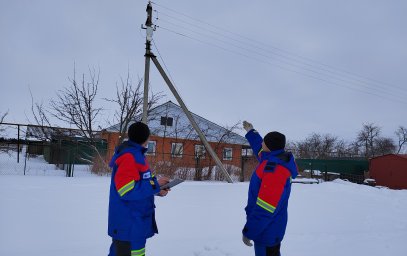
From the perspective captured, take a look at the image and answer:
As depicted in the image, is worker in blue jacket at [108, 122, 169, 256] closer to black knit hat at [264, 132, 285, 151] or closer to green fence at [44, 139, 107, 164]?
black knit hat at [264, 132, 285, 151]

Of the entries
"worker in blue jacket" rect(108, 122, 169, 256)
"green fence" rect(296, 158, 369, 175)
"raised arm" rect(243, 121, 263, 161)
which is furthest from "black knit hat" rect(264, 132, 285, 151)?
"green fence" rect(296, 158, 369, 175)

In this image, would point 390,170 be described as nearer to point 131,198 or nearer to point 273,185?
point 273,185

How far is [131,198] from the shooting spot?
2.42 meters

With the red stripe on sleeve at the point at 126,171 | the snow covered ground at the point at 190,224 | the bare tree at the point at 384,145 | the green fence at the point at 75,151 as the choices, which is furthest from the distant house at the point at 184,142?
the bare tree at the point at 384,145

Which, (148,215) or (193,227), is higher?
(148,215)

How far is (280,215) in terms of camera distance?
2.76m

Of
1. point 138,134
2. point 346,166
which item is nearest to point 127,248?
point 138,134

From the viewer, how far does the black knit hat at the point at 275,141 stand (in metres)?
2.81

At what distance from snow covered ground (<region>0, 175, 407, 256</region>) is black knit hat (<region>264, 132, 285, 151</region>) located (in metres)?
1.90

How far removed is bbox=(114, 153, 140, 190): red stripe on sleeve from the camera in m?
2.42

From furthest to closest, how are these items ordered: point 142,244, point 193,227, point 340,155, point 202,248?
point 340,155
point 193,227
point 202,248
point 142,244

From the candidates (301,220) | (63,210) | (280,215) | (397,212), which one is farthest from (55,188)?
(397,212)

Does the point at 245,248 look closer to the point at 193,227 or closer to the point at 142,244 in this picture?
the point at 193,227

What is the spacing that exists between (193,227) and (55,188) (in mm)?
4427
